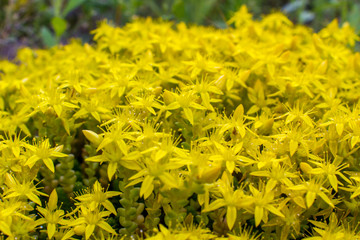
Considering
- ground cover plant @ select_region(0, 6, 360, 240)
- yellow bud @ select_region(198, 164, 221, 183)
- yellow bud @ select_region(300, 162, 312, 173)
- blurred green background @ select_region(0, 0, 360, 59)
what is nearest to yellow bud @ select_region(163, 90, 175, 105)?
ground cover plant @ select_region(0, 6, 360, 240)

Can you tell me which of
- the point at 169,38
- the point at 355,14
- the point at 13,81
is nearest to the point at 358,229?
the point at 169,38

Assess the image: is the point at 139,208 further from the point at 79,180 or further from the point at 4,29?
the point at 4,29

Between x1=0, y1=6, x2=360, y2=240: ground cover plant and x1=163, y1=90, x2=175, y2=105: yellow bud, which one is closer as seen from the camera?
x1=0, y1=6, x2=360, y2=240: ground cover plant

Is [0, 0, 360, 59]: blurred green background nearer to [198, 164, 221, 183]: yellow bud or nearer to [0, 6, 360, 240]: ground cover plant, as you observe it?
[0, 6, 360, 240]: ground cover plant

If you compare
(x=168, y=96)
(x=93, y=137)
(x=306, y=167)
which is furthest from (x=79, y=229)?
(x=306, y=167)

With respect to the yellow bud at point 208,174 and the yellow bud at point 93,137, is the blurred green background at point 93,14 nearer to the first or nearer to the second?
the yellow bud at point 93,137

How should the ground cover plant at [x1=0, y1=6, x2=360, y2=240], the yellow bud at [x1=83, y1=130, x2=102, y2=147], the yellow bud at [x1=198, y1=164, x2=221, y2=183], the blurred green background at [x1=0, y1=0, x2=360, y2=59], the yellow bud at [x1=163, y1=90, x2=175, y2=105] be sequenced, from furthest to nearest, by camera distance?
the blurred green background at [x1=0, y1=0, x2=360, y2=59] < the yellow bud at [x1=163, y1=90, x2=175, y2=105] < the yellow bud at [x1=83, y1=130, x2=102, y2=147] < the ground cover plant at [x1=0, y1=6, x2=360, y2=240] < the yellow bud at [x1=198, y1=164, x2=221, y2=183]

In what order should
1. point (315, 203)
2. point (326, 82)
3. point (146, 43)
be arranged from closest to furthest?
point (315, 203)
point (326, 82)
point (146, 43)
